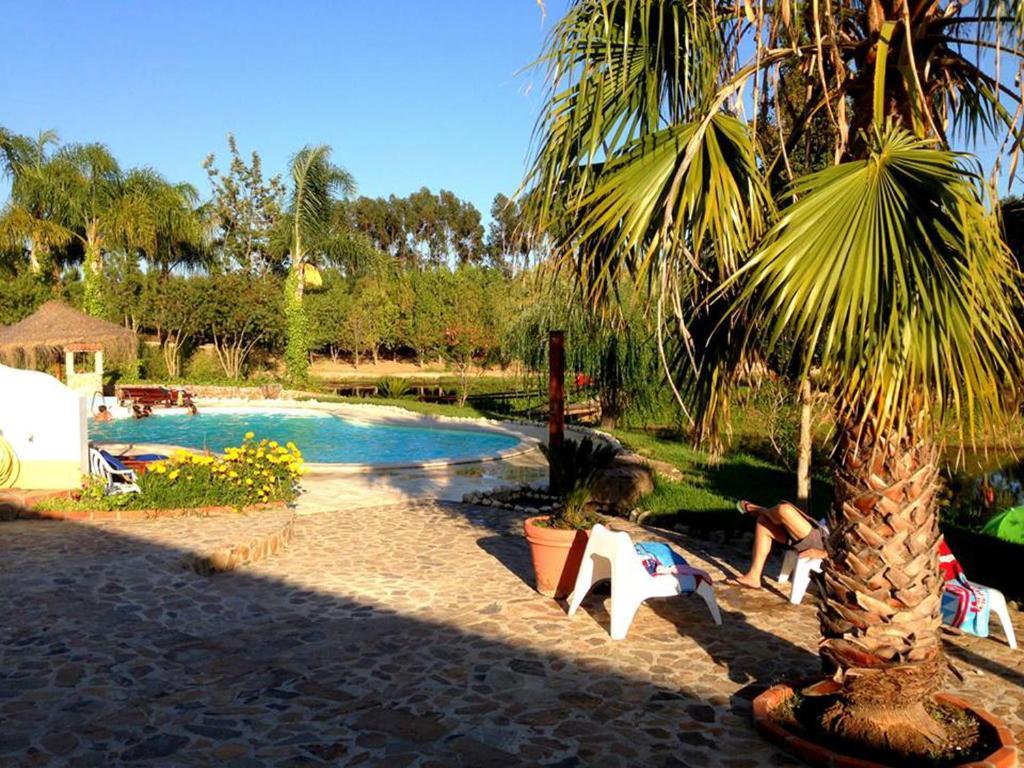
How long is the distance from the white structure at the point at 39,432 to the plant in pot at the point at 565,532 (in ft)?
20.5

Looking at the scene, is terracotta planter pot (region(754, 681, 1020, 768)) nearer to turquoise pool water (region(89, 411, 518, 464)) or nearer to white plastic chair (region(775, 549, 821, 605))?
white plastic chair (region(775, 549, 821, 605))

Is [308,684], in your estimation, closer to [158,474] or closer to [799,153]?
[158,474]

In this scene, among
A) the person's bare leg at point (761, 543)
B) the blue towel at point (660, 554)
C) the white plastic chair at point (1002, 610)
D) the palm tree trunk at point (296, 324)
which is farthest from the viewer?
the palm tree trunk at point (296, 324)

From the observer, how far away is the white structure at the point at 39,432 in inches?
392

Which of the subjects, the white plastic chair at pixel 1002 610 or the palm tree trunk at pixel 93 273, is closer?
the white plastic chair at pixel 1002 610

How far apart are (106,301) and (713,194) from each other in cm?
3351

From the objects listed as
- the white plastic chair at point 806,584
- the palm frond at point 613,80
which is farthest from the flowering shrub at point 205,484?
the palm frond at point 613,80

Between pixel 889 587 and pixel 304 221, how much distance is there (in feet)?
100

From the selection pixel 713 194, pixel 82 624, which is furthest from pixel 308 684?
pixel 713 194

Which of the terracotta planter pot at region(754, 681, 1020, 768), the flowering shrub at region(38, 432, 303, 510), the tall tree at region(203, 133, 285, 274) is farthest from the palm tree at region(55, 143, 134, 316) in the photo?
the terracotta planter pot at region(754, 681, 1020, 768)

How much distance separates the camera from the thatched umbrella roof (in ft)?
77.6

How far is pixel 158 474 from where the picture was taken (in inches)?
380

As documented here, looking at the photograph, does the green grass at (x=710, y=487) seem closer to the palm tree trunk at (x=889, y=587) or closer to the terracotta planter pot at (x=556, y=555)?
the terracotta planter pot at (x=556, y=555)

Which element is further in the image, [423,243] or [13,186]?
[423,243]
